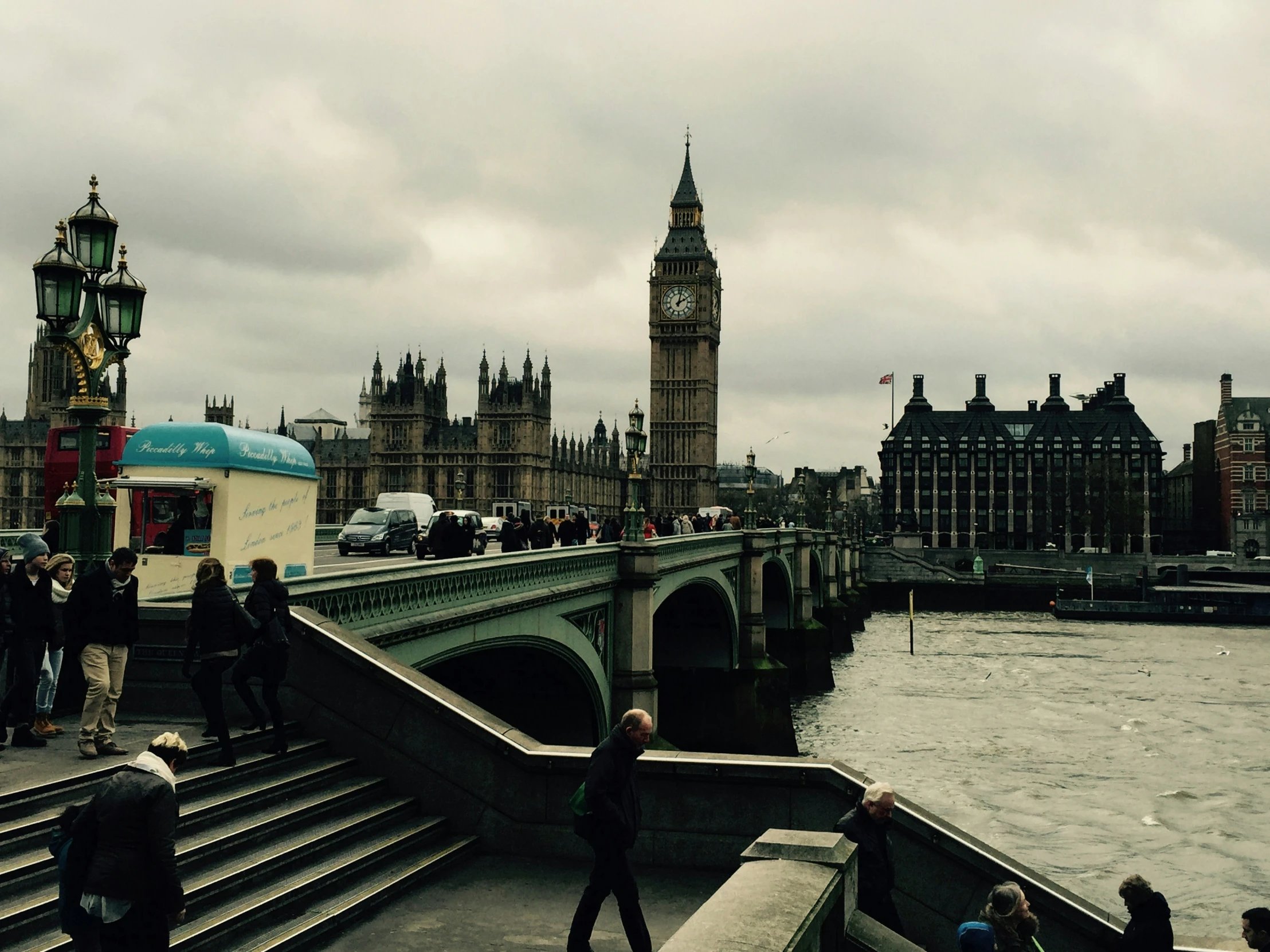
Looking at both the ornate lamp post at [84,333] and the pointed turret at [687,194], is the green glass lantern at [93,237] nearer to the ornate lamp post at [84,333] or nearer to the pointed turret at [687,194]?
the ornate lamp post at [84,333]

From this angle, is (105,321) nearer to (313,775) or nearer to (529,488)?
(313,775)

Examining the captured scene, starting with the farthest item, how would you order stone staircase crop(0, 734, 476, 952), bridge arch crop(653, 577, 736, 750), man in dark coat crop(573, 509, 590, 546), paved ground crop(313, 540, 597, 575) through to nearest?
bridge arch crop(653, 577, 736, 750), man in dark coat crop(573, 509, 590, 546), paved ground crop(313, 540, 597, 575), stone staircase crop(0, 734, 476, 952)

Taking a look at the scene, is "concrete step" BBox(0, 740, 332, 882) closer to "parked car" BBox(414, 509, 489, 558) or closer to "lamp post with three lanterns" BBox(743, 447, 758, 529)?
"parked car" BBox(414, 509, 489, 558)

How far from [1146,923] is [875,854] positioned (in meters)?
2.71

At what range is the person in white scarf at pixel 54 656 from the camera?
975 cm

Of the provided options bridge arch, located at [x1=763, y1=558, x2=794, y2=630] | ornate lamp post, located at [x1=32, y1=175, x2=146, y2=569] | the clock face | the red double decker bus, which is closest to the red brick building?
the clock face

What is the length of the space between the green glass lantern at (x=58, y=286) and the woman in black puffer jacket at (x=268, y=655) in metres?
3.46

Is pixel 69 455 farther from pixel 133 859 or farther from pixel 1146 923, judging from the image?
pixel 1146 923

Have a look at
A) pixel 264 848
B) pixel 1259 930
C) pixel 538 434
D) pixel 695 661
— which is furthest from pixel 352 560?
pixel 538 434

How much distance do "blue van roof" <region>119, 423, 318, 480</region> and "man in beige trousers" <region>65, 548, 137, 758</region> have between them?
7.13 m

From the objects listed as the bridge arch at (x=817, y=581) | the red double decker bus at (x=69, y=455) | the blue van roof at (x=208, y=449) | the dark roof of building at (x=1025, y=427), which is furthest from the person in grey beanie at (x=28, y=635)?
the dark roof of building at (x=1025, y=427)

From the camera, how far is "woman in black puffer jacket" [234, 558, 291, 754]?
31.3ft

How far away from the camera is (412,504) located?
41.8m

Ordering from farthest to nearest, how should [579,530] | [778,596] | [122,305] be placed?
1. [778,596]
2. [579,530]
3. [122,305]
